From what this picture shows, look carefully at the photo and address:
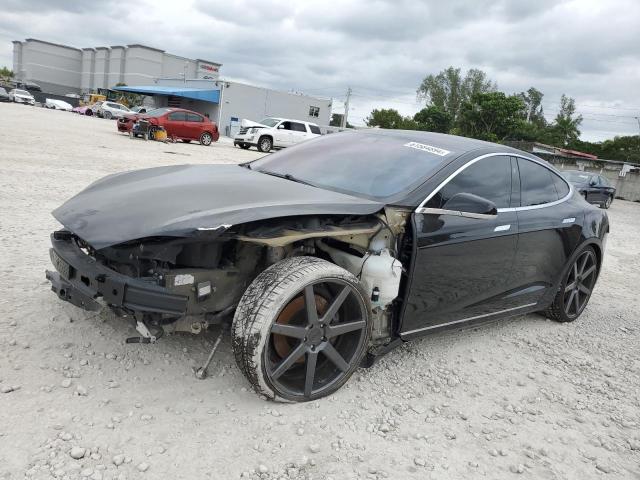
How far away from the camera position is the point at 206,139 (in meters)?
24.1

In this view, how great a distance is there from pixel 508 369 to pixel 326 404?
1.52m

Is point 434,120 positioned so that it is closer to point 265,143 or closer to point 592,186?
point 265,143

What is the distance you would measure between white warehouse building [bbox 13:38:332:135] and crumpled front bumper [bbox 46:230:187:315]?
42.7 meters

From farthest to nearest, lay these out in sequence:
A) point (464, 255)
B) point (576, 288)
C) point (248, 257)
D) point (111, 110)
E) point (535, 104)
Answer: point (535, 104), point (111, 110), point (576, 288), point (464, 255), point (248, 257)

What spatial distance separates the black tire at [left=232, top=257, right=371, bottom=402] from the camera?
265 centimetres

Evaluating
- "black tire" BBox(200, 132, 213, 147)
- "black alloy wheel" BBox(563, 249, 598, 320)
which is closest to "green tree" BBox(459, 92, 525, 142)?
"black tire" BBox(200, 132, 213, 147)

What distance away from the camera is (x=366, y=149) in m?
3.84

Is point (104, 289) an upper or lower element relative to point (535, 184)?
lower

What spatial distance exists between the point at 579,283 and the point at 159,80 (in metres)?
61.2

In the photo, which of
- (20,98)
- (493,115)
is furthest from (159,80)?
(493,115)

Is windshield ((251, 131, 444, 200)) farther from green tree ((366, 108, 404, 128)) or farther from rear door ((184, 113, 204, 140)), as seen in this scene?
green tree ((366, 108, 404, 128))

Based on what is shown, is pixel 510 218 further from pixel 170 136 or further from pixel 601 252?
pixel 170 136

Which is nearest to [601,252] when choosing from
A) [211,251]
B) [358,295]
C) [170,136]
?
[358,295]

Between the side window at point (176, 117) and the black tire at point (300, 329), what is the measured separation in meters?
20.8
